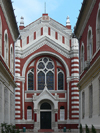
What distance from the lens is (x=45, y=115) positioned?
139 feet

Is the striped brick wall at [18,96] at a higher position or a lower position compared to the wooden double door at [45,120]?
A: higher

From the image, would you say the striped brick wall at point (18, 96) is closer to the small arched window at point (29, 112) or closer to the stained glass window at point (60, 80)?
the small arched window at point (29, 112)

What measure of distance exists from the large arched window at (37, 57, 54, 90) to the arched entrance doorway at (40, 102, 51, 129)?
8.30 ft

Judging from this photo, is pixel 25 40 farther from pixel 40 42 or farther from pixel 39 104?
pixel 39 104

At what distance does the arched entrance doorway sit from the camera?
137ft

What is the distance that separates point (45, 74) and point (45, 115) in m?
5.75

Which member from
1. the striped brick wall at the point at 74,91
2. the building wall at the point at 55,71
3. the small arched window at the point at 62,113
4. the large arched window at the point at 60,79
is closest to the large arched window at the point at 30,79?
the building wall at the point at 55,71

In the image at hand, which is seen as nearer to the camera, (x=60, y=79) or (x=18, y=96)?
(x=18, y=96)

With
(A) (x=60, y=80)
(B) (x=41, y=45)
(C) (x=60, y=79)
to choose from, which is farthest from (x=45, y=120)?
(B) (x=41, y=45)

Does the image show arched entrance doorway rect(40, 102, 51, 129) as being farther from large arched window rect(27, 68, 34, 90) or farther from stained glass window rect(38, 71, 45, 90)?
large arched window rect(27, 68, 34, 90)

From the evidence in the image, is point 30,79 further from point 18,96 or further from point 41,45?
point 41,45

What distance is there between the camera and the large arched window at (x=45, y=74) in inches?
1682

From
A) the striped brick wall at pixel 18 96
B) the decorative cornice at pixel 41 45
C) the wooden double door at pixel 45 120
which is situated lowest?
the wooden double door at pixel 45 120

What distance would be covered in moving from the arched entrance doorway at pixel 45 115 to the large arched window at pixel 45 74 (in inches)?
99.6
